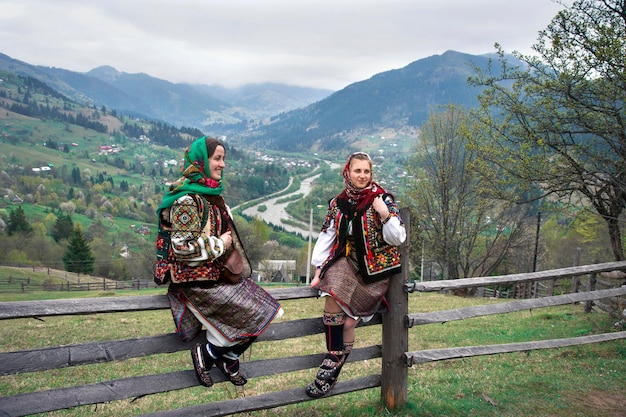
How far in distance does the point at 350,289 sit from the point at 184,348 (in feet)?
4.73

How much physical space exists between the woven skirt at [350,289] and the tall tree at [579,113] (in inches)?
246

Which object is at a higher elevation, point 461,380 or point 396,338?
point 396,338

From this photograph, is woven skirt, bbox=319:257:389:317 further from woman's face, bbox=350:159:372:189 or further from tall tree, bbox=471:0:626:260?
tall tree, bbox=471:0:626:260

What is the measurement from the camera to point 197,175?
354 cm

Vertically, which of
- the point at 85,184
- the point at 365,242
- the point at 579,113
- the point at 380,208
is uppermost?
the point at 579,113

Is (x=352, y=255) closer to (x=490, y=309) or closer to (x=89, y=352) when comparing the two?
(x=89, y=352)

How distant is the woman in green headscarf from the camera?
3355 millimetres

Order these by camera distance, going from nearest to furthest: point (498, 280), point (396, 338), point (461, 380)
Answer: point (396, 338) → point (498, 280) → point (461, 380)

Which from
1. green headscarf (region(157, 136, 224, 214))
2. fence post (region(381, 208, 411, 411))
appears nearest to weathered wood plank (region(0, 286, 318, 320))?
green headscarf (region(157, 136, 224, 214))

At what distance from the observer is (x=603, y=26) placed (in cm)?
824

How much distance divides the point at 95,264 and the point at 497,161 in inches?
2218

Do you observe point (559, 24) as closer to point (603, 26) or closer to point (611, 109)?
point (603, 26)

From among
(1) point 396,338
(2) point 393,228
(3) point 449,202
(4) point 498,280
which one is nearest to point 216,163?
(2) point 393,228

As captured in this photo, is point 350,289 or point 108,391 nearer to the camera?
point 108,391
